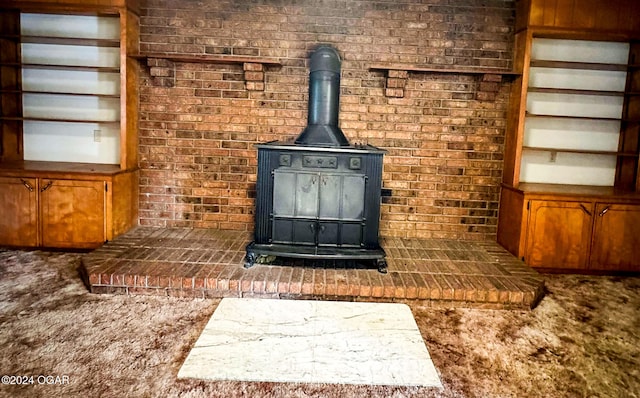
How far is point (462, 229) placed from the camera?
4.09m

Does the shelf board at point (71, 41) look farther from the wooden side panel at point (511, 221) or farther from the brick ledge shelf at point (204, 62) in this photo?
the wooden side panel at point (511, 221)

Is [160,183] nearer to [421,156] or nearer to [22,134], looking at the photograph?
[22,134]

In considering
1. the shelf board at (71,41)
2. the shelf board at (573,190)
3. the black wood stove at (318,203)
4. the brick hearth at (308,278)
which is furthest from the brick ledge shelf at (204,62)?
the shelf board at (573,190)

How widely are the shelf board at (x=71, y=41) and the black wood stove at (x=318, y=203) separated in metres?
1.97

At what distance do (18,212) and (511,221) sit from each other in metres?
4.11

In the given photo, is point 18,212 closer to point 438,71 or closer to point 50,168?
point 50,168

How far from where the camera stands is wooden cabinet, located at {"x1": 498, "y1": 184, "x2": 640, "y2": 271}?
3.49m

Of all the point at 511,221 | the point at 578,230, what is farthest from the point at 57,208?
the point at 578,230

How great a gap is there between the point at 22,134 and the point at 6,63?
63 cm

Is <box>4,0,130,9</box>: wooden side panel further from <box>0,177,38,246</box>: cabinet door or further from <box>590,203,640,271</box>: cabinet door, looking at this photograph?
<box>590,203,640,271</box>: cabinet door

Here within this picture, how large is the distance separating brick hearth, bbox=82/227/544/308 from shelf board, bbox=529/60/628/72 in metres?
1.81

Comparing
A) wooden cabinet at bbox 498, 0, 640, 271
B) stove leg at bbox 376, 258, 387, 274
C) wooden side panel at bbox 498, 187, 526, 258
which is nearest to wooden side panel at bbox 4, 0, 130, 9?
stove leg at bbox 376, 258, 387, 274

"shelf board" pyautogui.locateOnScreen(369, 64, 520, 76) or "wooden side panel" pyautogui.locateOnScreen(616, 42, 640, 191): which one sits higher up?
"shelf board" pyautogui.locateOnScreen(369, 64, 520, 76)

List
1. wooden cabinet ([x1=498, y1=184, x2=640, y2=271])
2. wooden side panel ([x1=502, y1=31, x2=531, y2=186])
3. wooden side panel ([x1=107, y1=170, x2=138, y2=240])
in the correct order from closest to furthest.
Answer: wooden cabinet ([x1=498, y1=184, x2=640, y2=271])
wooden side panel ([x1=107, y1=170, x2=138, y2=240])
wooden side panel ([x1=502, y1=31, x2=531, y2=186])
